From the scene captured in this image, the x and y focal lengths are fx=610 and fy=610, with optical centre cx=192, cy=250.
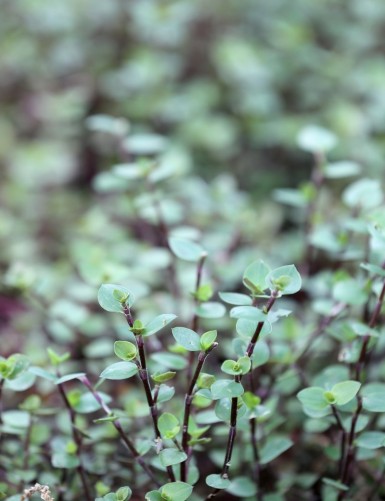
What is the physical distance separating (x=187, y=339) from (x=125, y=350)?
0.08 metres

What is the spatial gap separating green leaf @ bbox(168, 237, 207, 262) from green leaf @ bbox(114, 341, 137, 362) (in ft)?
0.68

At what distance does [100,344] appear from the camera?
1.13 m

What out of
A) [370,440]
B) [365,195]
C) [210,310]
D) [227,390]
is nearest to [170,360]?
[210,310]

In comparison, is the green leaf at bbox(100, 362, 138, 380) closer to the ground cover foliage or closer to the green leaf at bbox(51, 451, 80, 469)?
the ground cover foliage

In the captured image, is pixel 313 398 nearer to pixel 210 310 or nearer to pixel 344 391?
pixel 344 391

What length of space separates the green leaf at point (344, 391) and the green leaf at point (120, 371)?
26 cm

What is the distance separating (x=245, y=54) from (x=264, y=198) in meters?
0.54

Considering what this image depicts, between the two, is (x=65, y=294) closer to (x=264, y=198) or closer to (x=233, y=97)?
(x=264, y=198)

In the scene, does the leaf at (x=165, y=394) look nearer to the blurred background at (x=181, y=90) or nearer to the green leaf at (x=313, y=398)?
the green leaf at (x=313, y=398)

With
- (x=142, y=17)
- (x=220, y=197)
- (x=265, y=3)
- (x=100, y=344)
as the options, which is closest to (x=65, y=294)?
(x=100, y=344)

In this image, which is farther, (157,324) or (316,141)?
(316,141)

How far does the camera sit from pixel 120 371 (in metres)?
0.75

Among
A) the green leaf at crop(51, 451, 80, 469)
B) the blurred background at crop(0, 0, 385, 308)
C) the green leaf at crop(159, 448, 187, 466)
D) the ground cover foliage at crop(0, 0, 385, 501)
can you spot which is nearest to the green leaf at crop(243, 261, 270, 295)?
the ground cover foliage at crop(0, 0, 385, 501)

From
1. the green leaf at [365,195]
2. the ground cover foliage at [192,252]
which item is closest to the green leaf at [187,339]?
the ground cover foliage at [192,252]
